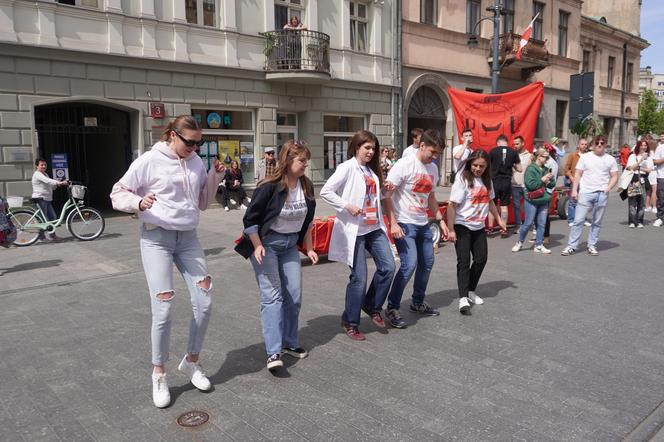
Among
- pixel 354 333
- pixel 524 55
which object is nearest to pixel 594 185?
pixel 354 333

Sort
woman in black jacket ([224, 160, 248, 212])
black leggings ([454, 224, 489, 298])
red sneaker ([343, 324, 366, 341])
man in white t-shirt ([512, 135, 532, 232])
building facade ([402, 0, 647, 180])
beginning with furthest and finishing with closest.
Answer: building facade ([402, 0, 647, 180]), woman in black jacket ([224, 160, 248, 212]), man in white t-shirt ([512, 135, 532, 232]), black leggings ([454, 224, 489, 298]), red sneaker ([343, 324, 366, 341])

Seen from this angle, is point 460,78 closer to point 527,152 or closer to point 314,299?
point 527,152

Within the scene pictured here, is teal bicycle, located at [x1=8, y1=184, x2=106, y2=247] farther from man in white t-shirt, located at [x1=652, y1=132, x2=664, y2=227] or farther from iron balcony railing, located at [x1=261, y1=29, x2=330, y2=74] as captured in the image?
man in white t-shirt, located at [x1=652, y1=132, x2=664, y2=227]

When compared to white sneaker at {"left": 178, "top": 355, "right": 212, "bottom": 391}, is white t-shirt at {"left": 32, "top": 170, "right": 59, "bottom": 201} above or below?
above

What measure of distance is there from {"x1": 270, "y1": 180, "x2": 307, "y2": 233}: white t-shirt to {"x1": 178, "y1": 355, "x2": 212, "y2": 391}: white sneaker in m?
1.09

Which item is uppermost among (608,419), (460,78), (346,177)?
(460,78)

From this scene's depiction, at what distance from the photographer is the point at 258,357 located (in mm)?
4359

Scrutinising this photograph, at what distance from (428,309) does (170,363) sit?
8.28ft

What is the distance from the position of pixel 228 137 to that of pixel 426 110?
30.6ft

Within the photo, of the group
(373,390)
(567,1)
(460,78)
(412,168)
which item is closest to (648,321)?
(412,168)

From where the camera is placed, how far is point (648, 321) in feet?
17.3

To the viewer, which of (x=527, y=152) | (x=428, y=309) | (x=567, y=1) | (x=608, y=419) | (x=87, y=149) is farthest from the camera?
(x=567, y=1)

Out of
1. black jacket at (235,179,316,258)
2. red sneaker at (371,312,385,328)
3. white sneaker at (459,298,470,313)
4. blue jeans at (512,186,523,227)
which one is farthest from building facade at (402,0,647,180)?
black jacket at (235,179,316,258)

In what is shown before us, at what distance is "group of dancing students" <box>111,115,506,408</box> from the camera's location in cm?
348
